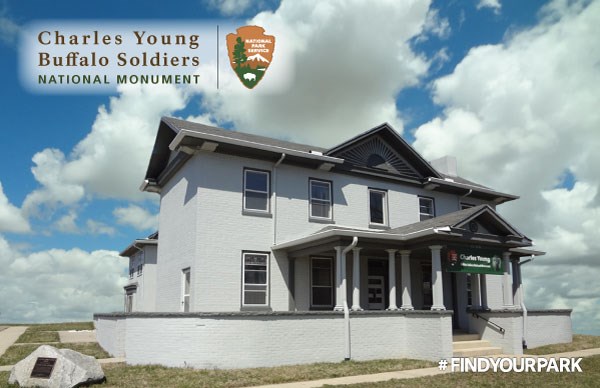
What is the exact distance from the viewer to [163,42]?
16406 millimetres

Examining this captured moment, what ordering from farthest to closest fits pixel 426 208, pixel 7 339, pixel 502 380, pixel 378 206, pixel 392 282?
pixel 7 339 < pixel 426 208 < pixel 378 206 < pixel 392 282 < pixel 502 380

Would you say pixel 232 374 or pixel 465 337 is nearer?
pixel 232 374

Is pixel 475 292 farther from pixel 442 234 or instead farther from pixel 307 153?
pixel 307 153

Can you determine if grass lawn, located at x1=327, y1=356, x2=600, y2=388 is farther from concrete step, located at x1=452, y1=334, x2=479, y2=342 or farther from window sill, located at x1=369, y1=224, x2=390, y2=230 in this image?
window sill, located at x1=369, y1=224, x2=390, y2=230

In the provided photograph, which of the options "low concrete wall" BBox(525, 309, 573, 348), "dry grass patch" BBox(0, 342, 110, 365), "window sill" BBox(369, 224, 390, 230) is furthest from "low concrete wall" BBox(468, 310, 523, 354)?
"dry grass patch" BBox(0, 342, 110, 365)

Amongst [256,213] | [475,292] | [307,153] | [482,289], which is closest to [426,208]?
[482,289]

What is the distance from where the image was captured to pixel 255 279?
58.0 ft

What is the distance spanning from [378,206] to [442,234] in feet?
16.4

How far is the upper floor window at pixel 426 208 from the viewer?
74.9 feet

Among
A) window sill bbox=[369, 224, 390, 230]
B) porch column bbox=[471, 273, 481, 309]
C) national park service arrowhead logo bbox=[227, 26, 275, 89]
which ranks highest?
national park service arrowhead logo bbox=[227, 26, 275, 89]

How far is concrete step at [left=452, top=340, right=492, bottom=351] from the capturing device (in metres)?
17.5

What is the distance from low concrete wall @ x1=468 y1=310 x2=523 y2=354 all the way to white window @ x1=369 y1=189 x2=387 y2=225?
4908 mm

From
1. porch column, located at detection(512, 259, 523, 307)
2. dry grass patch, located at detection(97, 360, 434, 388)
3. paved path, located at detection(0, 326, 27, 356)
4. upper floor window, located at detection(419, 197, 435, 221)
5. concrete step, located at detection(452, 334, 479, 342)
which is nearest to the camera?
dry grass patch, located at detection(97, 360, 434, 388)

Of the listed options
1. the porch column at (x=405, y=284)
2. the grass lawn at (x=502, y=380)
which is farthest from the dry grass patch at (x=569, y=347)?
the grass lawn at (x=502, y=380)
